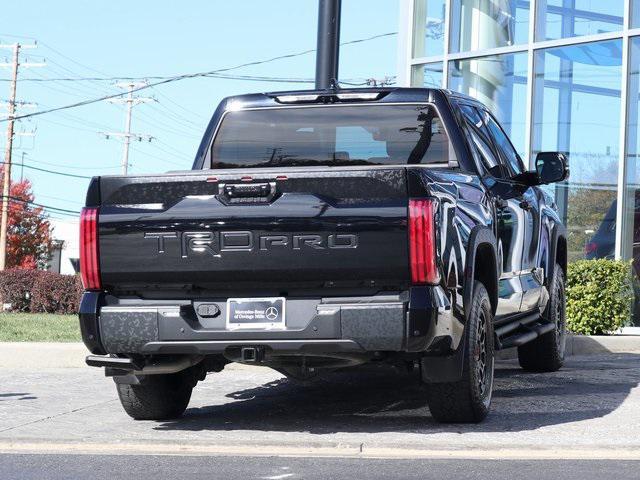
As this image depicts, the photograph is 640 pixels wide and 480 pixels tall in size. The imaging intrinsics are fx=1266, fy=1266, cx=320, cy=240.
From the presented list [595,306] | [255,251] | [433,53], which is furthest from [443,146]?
[433,53]

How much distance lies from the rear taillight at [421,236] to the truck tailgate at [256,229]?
0.04 m

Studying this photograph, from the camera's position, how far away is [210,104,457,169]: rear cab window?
28.0ft

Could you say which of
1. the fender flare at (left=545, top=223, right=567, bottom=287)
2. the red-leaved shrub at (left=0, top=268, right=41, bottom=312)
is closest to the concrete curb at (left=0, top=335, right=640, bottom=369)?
the fender flare at (left=545, top=223, right=567, bottom=287)

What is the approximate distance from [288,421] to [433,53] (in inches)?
473

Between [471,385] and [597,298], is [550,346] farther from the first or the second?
[597,298]

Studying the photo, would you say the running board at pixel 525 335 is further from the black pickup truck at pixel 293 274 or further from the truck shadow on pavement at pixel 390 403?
the black pickup truck at pixel 293 274

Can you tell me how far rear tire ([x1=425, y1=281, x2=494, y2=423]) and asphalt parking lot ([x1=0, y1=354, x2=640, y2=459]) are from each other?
95 millimetres

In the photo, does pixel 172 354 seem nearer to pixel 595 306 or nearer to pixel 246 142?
pixel 246 142

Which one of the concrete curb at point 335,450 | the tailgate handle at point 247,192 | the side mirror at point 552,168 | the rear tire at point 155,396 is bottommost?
the concrete curb at point 335,450

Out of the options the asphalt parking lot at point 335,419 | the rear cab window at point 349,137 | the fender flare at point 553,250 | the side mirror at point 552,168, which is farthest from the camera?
the fender flare at point 553,250

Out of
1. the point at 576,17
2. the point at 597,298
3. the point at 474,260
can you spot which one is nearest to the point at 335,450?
the point at 474,260

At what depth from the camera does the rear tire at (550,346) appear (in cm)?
1068

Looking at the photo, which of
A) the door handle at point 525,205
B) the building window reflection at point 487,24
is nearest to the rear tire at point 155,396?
the door handle at point 525,205

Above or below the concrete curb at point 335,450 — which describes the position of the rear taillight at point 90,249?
above
